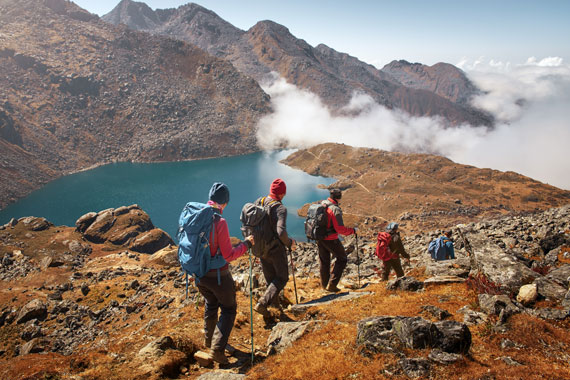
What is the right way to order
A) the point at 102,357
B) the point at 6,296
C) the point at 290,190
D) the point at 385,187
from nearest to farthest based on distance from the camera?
the point at 102,357 → the point at 6,296 → the point at 385,187 → the point at 290,190

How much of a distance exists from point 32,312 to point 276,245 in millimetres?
20389

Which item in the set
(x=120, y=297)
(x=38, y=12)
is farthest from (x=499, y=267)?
(x=38, y=12)

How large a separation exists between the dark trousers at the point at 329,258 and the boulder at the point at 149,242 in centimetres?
3862

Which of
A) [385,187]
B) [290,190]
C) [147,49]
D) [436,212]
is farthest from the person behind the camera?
[147,49]

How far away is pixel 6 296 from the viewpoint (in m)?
23.0

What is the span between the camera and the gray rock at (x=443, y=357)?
4711 millimetres

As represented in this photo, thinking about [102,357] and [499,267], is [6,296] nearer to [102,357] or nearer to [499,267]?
[102,357]

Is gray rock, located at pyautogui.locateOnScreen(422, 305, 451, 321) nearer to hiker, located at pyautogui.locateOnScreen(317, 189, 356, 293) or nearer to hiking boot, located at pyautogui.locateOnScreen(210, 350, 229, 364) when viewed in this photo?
hiker, located at pyautogui.locateOnScreen(317, 189, 356, 293)

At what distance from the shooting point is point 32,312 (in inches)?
758

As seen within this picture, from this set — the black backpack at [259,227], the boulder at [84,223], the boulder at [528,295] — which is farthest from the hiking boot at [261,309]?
the boulder at [84,223]

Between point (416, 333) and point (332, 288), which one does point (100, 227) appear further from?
A: point (416, 333)

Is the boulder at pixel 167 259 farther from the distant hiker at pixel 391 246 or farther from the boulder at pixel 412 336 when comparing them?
the boulder at pixel 412 336

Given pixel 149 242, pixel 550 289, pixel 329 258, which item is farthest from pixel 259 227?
pixel 149 242

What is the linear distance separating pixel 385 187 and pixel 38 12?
572 ft
